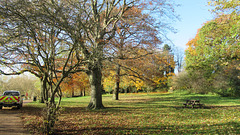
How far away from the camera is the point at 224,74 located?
23.9 metres

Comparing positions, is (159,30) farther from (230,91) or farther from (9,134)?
(230,91)

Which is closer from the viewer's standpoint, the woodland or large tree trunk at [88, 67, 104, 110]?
the woodland

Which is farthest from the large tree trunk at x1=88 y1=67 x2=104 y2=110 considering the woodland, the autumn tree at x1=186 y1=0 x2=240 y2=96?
the autumn tree at x1=186 y1=0 x2=240 y2=96

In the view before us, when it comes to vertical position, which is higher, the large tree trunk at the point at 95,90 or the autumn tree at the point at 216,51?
the autumn tree at the point at 216,51

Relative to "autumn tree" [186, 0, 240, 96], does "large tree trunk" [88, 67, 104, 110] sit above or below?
below

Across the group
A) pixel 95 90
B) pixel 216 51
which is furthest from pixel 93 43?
pixel 216 51

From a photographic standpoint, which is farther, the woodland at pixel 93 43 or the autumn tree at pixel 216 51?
the autumn tree at pixel 216 51

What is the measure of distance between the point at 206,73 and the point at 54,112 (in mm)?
26597

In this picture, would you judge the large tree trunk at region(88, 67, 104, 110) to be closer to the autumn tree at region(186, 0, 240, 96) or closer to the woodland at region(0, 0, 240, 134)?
the woodland at region(0, 0, 240, 134)

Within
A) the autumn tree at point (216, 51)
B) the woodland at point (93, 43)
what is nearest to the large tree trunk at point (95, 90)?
the woodland at point (93, 43)

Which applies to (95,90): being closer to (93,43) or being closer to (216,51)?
(93,43)

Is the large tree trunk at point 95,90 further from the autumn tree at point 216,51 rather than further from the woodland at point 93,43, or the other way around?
the autumn tree at point 216,51

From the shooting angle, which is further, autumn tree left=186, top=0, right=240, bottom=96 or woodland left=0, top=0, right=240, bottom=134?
autumn tree left=186, top=0, right=240, bottom=96

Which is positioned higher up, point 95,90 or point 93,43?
point 93,43
